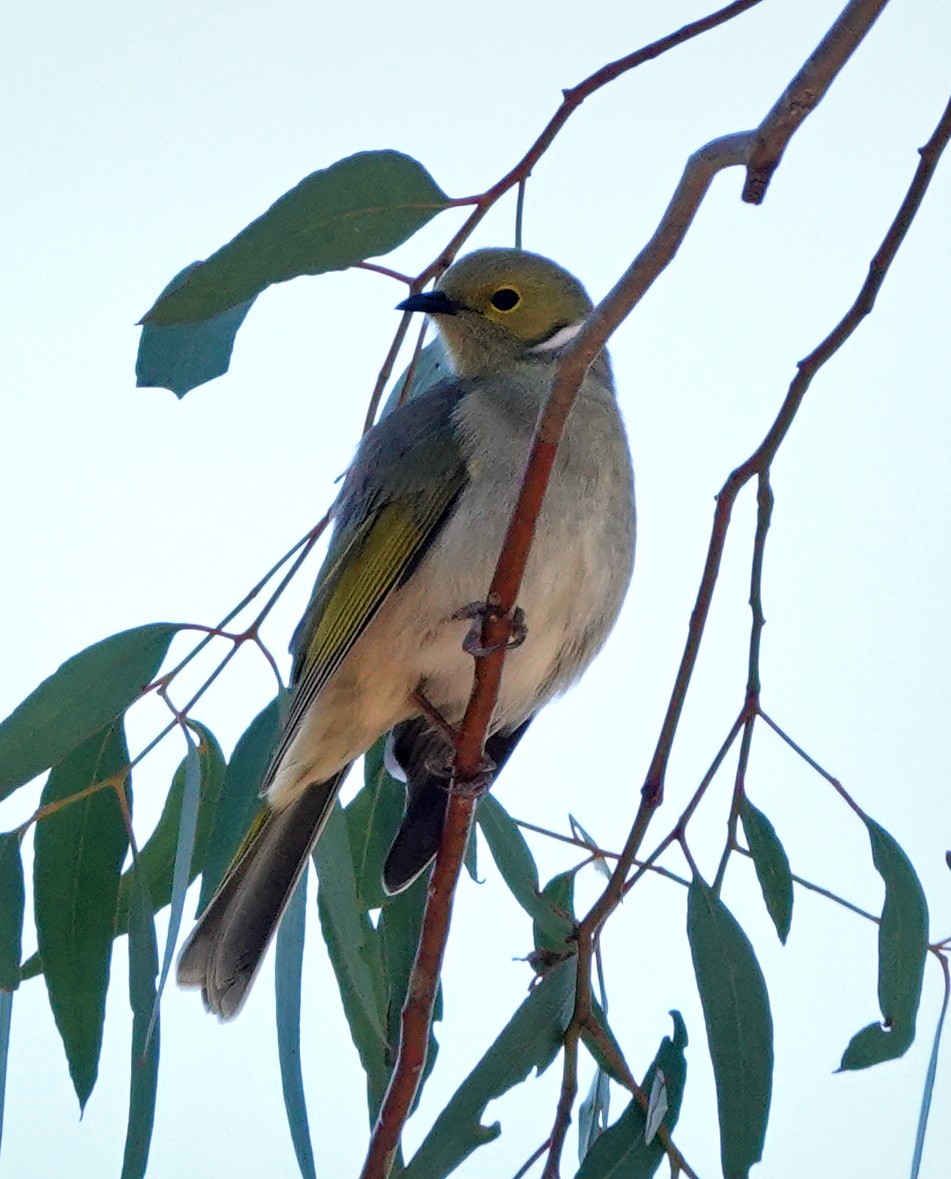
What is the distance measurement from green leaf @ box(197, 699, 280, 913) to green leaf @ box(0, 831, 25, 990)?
284 millimetres

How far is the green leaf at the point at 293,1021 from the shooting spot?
2.02 meters

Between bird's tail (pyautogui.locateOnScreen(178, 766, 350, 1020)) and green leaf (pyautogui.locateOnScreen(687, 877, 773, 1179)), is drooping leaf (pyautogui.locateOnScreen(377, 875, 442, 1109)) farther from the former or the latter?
green leaf (pyautogui.locateOnScreen(687, 877, 773, 1179))

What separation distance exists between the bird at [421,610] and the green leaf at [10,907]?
1.34 ft

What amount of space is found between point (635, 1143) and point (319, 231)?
124cm

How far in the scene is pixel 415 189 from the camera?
6.70 ft

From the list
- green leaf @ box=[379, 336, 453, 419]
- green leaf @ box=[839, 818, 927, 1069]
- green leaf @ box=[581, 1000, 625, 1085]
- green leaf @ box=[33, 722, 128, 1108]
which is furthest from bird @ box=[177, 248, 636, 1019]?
green leaf @ box=[839, 818, 927, 1069]

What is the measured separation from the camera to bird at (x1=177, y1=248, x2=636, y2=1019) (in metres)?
2.50

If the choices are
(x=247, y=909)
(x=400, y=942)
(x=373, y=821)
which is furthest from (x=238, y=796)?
(x=373, y=821)

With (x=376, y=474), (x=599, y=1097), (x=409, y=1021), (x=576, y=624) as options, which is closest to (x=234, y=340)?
(x=376, y=474)

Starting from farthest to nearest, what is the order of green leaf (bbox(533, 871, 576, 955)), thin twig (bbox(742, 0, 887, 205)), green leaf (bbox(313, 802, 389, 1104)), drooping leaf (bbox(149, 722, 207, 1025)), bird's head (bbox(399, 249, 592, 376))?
bird's head (bbox(399, 249, 592, 376)) → green leaf (bbox(533, 871, 576, 955)) → green leaf (bbox(313, 802, 389, 1104)) → drooping leaf (bbox(149, 722, 207, 1025)) → thin twig (bbox(742, 0, 887, 205))

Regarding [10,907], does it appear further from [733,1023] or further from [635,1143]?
[733,1023]

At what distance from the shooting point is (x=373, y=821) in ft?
9.18


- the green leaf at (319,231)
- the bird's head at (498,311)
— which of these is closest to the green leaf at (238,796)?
the green leaf at (319,231)

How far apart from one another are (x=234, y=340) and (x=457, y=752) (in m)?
0.76
